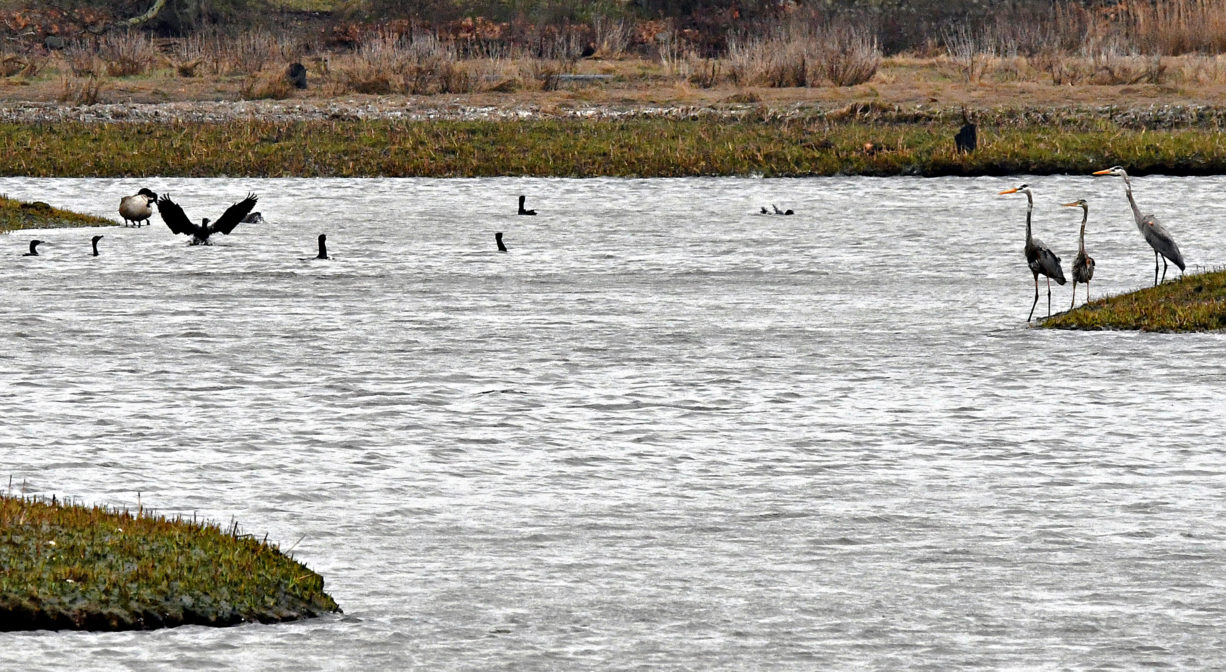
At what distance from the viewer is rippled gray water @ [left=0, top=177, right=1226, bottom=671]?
8.47 meters

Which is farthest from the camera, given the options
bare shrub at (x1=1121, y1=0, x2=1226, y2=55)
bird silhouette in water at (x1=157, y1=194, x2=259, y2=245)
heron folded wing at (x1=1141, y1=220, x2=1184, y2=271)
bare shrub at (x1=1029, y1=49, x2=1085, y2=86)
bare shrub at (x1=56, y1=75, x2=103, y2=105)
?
bare shrub at (x1=1121, y1=0, x2=1226, y2=55)

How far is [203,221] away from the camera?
26.8 m

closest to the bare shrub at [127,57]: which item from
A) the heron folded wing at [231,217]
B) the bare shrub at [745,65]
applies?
the bare shrub at [745,65]

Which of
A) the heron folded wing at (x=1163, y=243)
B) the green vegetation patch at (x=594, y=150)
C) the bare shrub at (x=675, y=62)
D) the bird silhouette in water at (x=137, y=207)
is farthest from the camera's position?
the bare shrub at (x=675, y=62)

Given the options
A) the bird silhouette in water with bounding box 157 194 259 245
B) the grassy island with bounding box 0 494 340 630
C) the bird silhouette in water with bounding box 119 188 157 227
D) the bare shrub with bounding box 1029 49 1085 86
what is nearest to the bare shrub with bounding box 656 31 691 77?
the bare shrub with bounding box 1029 49 1085 86

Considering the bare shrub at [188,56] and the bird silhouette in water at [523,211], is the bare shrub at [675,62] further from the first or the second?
the bird silhouette in water at [523,211]

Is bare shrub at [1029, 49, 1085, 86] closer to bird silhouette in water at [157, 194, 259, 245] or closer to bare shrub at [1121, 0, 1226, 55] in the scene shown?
bare shrub at [1121, 0, 1226, 55]

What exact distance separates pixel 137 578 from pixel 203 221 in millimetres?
18660

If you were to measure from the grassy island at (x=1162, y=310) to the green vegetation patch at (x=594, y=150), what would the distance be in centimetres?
1806

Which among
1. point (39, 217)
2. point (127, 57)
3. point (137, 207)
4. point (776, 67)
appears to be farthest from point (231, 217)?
point (127, 57)

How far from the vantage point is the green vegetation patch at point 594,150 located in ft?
124

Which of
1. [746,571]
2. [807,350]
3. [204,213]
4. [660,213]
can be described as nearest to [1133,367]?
[807,350]

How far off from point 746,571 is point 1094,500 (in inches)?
104

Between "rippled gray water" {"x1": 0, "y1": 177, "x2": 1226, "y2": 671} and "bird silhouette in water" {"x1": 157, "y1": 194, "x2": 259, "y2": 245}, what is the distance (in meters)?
0.78
